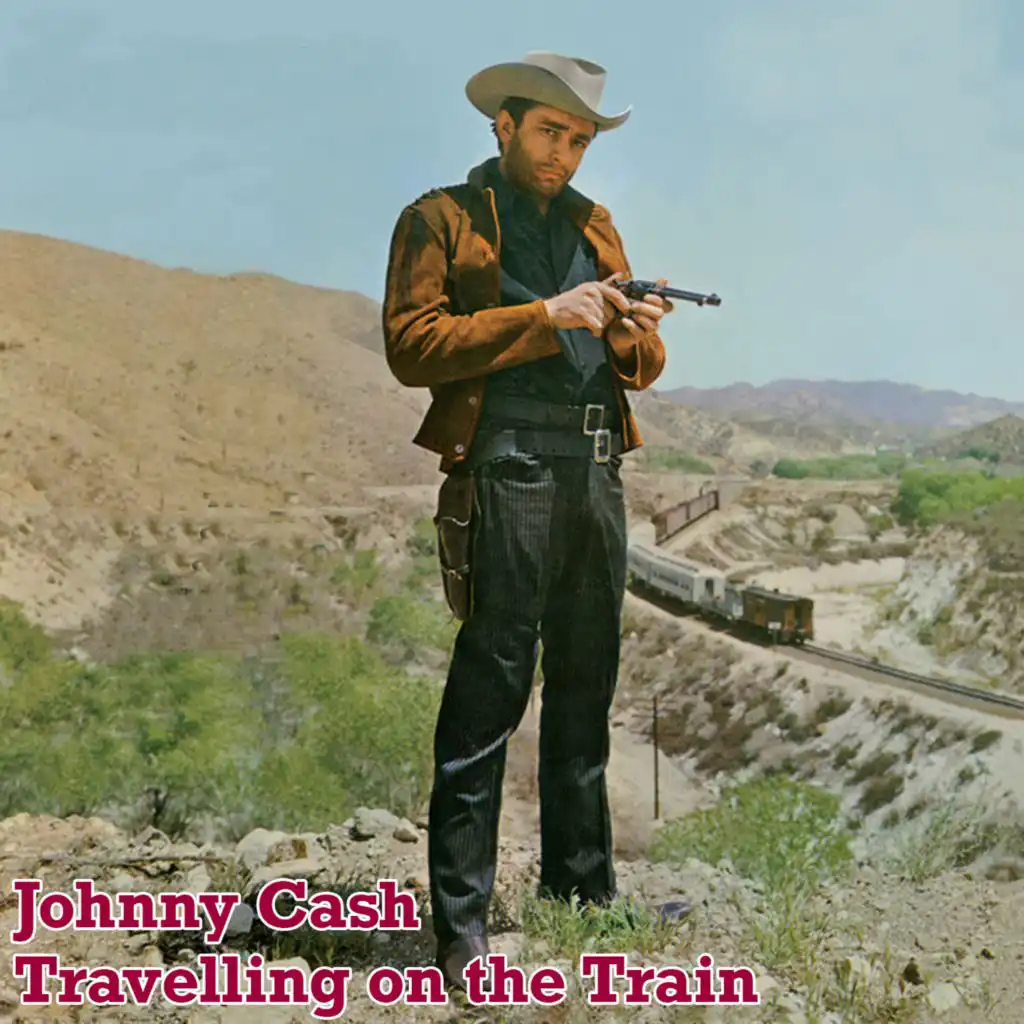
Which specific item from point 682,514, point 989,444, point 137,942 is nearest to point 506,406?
point 137,942

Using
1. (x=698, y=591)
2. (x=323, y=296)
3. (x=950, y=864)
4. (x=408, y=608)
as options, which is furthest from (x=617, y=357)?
(x=323, y=296)

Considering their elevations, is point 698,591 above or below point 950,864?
above

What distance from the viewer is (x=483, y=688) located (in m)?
3.12

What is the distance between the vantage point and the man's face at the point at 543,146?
326cm

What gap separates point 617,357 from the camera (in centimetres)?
331

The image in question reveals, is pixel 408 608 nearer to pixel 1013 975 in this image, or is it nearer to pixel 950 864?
pixel 950 864

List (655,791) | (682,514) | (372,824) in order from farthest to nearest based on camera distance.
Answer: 1. (682,514)
2. (655,791)
3. (372,824)

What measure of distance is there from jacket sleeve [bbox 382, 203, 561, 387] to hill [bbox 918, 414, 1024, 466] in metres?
6.03

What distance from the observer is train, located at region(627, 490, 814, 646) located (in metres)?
6.96

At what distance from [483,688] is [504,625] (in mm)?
182

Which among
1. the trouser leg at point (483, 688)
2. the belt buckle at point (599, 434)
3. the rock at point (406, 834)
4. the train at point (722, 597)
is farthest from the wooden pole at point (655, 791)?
the belt buckle at point (599, 434)

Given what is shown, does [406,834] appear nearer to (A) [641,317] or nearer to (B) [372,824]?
(B) [372,824]

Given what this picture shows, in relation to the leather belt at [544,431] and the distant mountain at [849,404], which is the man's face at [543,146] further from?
the distant mountain at [849,404]

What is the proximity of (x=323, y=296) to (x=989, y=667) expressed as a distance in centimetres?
720
